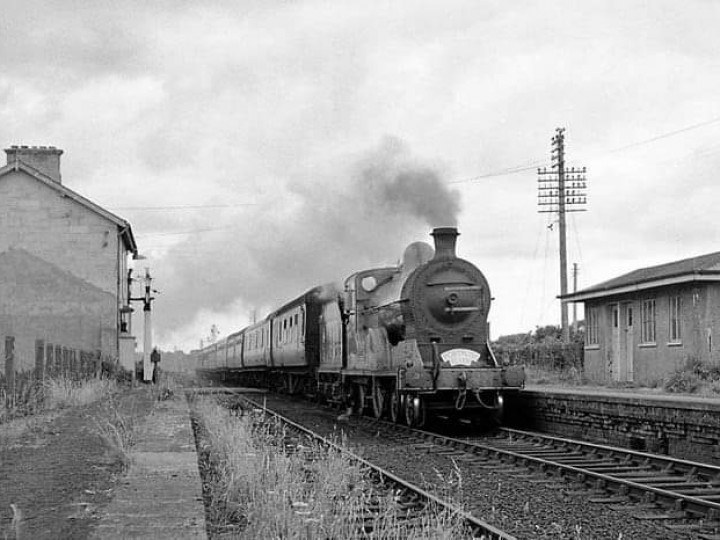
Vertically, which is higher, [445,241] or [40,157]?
[40,157]

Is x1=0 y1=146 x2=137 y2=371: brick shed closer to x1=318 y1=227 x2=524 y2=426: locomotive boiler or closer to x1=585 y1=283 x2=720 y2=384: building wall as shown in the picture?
x1=585 y1=283 x2=720 y2=384: building wall

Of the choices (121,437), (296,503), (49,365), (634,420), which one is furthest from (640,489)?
(49,365)

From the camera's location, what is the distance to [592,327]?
29.5 meters

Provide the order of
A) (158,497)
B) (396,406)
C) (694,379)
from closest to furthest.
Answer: (158,497)
(396,406)
(694,379)

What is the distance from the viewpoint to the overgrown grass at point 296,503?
648cm

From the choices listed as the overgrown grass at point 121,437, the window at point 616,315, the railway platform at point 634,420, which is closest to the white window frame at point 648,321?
Result: the window at point 616,315

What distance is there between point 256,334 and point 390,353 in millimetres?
24089

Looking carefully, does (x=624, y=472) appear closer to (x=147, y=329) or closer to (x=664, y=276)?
(x=664, y=276)

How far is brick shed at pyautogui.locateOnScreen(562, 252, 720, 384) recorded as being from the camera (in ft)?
77.5

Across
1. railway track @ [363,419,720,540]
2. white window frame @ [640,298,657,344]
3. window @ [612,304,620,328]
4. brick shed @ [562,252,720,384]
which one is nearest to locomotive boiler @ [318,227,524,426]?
railway track @ [363,419,720,540]

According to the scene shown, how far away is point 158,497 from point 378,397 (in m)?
12.4

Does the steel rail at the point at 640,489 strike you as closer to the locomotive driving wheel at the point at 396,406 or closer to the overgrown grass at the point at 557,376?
the locomotive driving wheel at the point at 396,406

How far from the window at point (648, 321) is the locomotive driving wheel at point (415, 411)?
35.6ft

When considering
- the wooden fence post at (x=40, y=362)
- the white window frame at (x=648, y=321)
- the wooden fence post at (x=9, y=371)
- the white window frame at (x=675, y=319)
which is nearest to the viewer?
the wooden fence post at (x=9, y=371)
